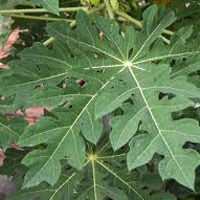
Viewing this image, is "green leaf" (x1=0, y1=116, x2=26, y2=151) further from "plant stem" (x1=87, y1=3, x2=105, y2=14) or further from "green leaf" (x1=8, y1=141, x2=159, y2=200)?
"plant stem" (x1=87, y1=3, x2=105, y2=14)

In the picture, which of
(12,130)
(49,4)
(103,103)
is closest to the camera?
(49,4)

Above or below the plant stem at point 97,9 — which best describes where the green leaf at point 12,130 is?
below

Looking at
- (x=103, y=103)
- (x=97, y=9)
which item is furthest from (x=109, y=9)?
(x=103, y=103)

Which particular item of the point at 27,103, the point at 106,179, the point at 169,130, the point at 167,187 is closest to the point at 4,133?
the point at 27,103

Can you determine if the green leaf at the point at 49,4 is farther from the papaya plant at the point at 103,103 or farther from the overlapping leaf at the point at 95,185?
the overlapping leaf at the point at 95,185

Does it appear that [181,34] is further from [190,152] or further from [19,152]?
[19,152]

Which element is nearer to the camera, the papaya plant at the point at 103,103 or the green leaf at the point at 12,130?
the papaya plant at the point at 103,103

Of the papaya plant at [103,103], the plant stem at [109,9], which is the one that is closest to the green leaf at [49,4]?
the papaya plant at [103,103]

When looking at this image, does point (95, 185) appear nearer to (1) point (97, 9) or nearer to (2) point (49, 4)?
(1) point (97, 9)
